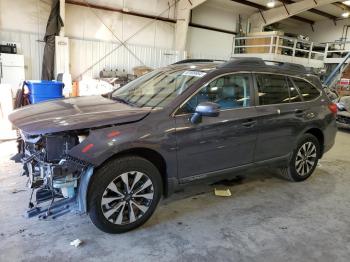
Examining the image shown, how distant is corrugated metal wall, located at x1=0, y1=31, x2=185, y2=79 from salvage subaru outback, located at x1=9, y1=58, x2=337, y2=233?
5.25 m

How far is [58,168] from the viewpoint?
2.27m

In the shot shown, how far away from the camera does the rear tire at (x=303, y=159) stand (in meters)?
3.81

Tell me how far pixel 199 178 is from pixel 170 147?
1.75 feet

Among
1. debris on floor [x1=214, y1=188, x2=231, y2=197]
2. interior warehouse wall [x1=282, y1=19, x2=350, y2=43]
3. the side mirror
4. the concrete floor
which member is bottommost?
the concrete floor

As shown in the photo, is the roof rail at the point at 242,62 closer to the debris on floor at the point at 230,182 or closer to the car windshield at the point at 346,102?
the debris on floor at the point at 230,182

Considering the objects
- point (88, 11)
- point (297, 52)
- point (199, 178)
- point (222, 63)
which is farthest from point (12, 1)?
point (297, 52)

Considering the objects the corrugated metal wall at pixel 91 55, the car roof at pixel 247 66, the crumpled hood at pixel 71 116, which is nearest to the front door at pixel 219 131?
the car roof at pixel 247 66

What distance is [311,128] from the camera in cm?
380

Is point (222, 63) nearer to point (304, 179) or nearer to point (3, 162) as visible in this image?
point (304, 179)

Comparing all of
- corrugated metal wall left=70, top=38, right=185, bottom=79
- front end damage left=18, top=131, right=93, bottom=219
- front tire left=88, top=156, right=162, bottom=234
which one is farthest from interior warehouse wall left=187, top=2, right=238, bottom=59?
front end damage left=18, top=131, right=93, bottom=219

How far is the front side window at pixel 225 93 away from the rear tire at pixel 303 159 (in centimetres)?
120

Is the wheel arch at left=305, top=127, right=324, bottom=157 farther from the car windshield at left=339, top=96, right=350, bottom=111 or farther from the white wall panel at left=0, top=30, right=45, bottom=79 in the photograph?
the white wall panel at left=0, top=30, right=45, bottom=79

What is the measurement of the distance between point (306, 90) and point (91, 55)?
6436mm

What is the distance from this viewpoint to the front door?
2.69 metres
